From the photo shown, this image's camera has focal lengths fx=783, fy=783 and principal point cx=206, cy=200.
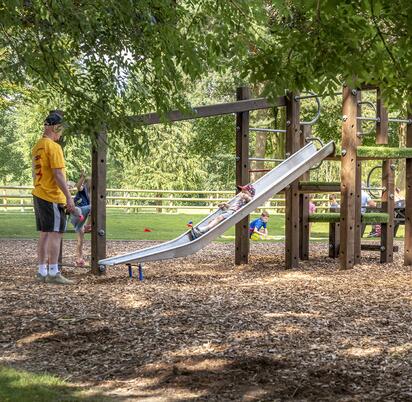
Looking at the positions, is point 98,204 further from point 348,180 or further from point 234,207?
point 348,180

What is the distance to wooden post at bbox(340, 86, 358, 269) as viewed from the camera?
982cm

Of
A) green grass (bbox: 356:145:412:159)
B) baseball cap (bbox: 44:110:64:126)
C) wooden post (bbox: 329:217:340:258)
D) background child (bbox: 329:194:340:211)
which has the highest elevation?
baseball cap (bbox: 44:110:64:126)

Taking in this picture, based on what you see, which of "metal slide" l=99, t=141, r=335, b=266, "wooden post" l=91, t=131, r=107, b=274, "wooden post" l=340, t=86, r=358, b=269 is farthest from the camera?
"wooden post" l=340, t=86, r=358, b=269

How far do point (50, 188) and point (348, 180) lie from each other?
3.79 m

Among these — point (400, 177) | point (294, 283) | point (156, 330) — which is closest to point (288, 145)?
point (294, 283)

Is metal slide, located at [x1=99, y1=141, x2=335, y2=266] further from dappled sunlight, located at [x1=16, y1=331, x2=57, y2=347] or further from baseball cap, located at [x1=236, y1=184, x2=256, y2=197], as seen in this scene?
dappled sunlight, located at [x1=16, y1=331, x2=57, y2=347]

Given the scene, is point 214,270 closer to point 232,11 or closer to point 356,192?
point 356,192

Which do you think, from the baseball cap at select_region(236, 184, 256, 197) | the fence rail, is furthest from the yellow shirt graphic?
the fence rail

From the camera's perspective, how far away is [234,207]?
1002cm

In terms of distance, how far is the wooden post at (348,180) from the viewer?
982cm

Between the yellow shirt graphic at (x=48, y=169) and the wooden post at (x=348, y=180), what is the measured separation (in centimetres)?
363

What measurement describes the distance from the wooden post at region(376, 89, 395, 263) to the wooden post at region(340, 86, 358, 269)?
1.26 metres

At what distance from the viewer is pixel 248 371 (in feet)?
14.6

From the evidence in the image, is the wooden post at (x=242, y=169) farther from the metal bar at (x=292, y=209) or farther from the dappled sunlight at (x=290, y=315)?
the dappled sunlight at (x=290, y=315)
